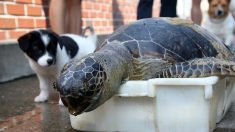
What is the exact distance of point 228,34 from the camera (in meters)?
4.82

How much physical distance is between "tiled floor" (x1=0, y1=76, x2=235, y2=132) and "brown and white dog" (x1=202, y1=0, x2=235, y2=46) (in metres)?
2.92

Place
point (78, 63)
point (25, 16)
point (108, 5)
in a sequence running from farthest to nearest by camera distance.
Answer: point (108, 5), point (25, 16), point (78, 63)

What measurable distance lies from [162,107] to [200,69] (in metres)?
0.21

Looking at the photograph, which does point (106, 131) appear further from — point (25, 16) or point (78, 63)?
point (25, 16)

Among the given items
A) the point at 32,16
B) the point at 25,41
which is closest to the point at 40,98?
the point at 25,41

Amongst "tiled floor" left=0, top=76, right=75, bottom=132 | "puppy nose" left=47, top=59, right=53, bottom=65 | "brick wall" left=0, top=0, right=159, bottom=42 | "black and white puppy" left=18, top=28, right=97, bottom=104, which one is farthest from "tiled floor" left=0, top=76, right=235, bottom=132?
"brick wall" left=0, top=0, right=159, bottom=42

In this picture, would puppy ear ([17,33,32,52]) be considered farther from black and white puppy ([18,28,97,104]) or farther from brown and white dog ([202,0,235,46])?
brown and white dog ([202,0,235,46])

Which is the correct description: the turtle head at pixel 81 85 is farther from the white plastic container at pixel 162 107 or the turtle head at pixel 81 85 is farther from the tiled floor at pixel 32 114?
the tiled floor at pixel 32 114

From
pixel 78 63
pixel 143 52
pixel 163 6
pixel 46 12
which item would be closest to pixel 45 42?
pixel 143 52

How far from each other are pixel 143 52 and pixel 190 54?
0.22 metres

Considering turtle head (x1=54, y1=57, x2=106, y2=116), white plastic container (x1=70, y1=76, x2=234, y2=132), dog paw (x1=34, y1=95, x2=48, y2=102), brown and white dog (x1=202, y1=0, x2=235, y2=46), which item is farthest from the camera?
brown and white dog (x1=202, y1=0, x2=235, y2=46)

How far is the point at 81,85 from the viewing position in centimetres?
131

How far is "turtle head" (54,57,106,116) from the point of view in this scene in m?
1.31

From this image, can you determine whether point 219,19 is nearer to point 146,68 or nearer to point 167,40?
point 167,40
